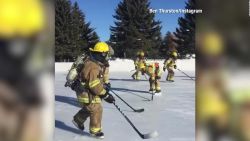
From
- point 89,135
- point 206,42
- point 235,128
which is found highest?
point 206,42

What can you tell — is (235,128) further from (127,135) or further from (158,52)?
(158,52)

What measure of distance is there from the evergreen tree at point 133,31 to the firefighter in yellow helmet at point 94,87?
12577mm

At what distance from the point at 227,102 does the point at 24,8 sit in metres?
0.87

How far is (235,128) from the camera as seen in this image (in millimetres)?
1741

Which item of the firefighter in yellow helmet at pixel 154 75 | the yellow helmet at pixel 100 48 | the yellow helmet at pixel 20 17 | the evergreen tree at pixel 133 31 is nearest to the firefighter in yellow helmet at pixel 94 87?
the yellow helmet at pixel 100 48

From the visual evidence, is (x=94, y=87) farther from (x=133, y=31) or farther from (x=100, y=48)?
(x=133, y=31)

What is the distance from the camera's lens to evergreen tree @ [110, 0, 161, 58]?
17641mm

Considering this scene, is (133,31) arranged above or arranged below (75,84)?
above

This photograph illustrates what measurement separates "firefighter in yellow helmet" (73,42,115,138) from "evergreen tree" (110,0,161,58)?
41.3 feet

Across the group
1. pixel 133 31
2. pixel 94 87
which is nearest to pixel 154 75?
pixel 94 87

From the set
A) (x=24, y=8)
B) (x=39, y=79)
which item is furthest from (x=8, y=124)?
(x=24, y=8)

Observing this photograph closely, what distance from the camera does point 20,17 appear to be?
4.83ft

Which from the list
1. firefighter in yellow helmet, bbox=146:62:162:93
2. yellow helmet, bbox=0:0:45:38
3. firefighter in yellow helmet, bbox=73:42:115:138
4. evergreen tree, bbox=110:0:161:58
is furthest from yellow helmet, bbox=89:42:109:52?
evergreen tree, bbox=110:0:161:58

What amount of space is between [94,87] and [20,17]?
2824 millimetres
